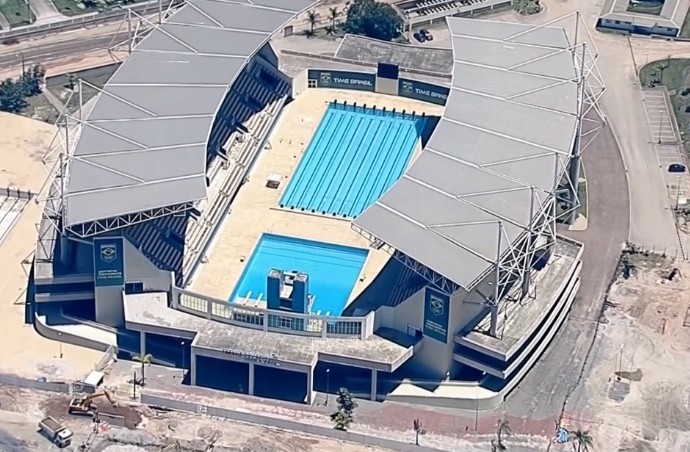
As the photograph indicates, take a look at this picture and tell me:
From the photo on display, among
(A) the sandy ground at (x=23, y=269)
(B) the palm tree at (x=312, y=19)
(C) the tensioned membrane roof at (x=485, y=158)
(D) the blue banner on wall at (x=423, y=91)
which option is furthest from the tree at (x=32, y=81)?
(C) the tensioned membrane roof at (x=485, y=158)

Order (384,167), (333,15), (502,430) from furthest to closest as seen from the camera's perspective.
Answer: (333,15)
(384,167)
(502,430)

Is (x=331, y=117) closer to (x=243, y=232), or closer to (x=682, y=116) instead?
(x=243, y=232)

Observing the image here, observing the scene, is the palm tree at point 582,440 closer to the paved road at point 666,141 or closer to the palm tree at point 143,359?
the palm tree at point 143,359

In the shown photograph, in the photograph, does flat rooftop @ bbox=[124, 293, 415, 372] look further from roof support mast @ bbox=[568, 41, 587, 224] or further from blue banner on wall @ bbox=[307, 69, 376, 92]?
blue banner on wall @ bbox=[307, 69, 376, 92]

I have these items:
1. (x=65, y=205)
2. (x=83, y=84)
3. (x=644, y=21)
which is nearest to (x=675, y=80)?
(x=644, y=21)

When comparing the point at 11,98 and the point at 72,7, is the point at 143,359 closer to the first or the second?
the point at 11,98

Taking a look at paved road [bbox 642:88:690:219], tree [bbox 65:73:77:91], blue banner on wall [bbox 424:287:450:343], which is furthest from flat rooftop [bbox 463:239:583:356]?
tree [bbox 65:73:77:91]
